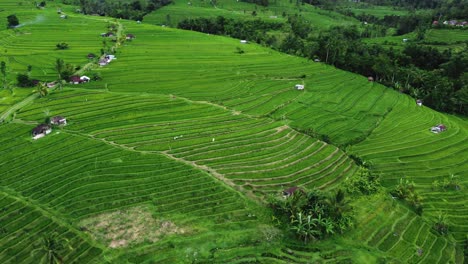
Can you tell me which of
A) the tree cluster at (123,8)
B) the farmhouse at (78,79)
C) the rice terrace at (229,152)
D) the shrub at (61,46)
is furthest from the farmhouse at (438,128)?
the tree cluster at (123,8)

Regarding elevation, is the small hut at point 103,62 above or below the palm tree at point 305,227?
above

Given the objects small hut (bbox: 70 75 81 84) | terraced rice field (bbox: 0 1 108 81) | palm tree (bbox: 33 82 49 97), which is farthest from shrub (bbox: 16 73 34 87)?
small hut (bbox: 70 75 81 84)

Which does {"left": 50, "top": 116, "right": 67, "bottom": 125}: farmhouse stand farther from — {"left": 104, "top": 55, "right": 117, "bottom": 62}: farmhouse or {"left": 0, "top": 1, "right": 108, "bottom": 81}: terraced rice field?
{"left": 104, "top": 55, "right": 117, "bottom": 62}: farmhouse

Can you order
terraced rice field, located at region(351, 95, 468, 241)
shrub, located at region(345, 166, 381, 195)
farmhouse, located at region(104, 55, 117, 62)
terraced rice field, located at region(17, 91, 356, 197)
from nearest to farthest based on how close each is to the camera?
shrub, located at region(345, 166, 381, 195) → terraced rice field, located at region(351, 95, 468, 241) → terraced rice field, located at region(17, 91, 356, 197) → farmhouse, located at region(104, 55, 117, 62)

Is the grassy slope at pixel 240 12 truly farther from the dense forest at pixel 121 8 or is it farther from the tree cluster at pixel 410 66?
the tree cluster at pixel 410 66

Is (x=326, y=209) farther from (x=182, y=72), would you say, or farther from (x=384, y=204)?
(x=182, y=72)
